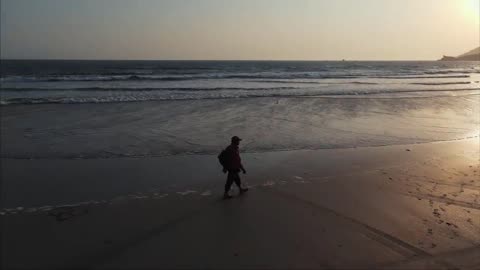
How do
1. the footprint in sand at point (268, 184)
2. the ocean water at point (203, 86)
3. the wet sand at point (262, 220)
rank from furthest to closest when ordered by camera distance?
1. the ocean water at point (203, 86)
2. the footprint in sand at point (268, 184)
3. the wet sand at point (262, 220)

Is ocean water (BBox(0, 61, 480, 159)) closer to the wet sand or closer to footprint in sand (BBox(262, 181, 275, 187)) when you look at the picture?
the wet sand

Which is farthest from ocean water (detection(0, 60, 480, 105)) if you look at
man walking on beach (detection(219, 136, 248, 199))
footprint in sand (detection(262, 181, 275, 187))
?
man walking on beach (detection(219, 136, 248, 199))

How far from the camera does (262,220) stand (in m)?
7.11

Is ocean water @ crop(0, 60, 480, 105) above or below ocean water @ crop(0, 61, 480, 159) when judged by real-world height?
above

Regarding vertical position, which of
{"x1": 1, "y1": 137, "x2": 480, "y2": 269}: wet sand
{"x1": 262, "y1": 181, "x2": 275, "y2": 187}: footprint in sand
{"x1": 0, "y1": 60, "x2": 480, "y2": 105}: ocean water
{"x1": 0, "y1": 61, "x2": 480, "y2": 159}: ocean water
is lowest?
{"x1": 1, "y1": 137, "x2": 480, "y2": 269}: wet sand

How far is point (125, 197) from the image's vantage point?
821 centimetres

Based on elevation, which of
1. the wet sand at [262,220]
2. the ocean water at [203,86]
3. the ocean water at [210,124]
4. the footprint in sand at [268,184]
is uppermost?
the ocean water at [203,86]

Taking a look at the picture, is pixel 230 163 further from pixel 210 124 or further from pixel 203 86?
pixel 203 86

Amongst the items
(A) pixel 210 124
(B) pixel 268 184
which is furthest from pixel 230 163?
(A) pixel 210 124

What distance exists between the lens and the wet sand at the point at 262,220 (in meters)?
5.79

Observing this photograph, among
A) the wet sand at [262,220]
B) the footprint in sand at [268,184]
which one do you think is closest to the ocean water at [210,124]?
the wet sand at [262,220]

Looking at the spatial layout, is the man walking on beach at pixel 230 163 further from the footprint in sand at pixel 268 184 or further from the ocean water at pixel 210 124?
the ocean water at pixel 210 124

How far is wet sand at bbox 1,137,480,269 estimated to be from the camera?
5789 millimetres

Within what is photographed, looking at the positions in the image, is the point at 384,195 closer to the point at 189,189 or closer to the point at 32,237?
the point at 189,189
